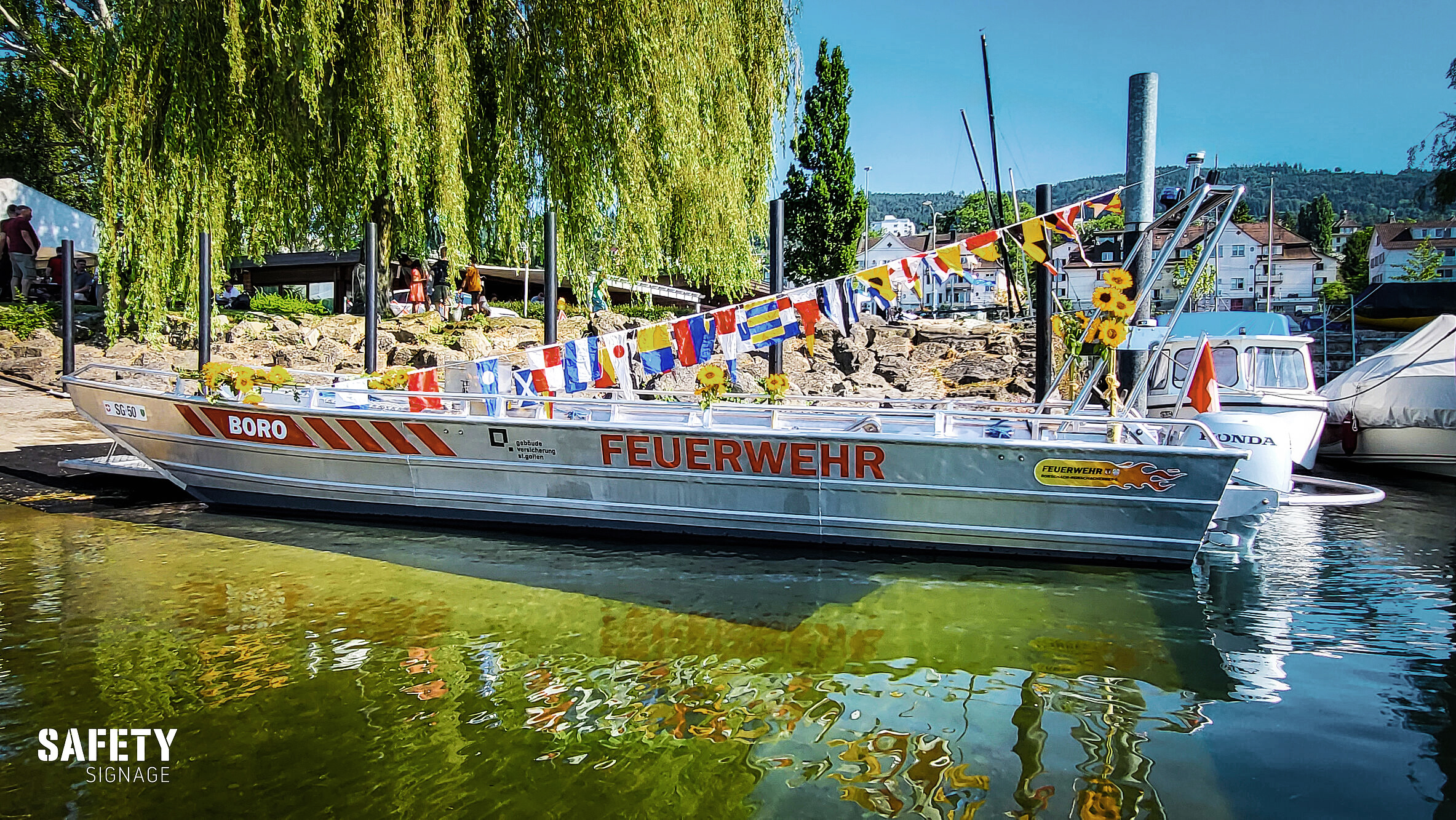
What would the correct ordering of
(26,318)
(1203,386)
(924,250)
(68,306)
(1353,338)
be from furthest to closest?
1. (924,250)
2. (1353,338)
3. (26,318)
4. (68,306)
5. (1203,386)

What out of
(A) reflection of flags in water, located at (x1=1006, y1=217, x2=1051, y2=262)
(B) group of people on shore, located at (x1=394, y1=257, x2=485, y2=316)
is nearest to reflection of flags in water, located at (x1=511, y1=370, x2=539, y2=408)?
(A) reflection of flags in water, located at (x1=1006, y1=217, x2=1051, y2=262)

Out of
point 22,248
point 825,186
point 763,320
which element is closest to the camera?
point 763,320

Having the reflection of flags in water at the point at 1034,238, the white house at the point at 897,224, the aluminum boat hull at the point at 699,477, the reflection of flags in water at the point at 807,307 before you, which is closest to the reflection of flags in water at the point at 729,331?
the reflection of flags in water at the point at 807,307

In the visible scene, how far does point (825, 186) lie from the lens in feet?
128

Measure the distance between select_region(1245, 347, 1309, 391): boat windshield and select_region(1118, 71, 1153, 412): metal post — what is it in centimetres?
A: 497

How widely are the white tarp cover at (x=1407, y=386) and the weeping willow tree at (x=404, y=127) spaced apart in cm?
1249

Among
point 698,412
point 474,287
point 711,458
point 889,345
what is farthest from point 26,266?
point 889,345

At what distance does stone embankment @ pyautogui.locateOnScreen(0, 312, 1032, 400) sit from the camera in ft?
57.3

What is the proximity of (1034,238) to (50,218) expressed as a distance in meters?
26.8

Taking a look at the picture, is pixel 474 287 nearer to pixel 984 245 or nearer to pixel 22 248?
pixel 22 248

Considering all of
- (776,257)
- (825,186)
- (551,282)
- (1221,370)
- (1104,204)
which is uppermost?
(825,186)

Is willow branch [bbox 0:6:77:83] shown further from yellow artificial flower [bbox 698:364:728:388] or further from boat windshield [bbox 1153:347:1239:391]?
boat windshield [bbox 1153:347:1239:391]

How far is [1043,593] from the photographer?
26.1 feet

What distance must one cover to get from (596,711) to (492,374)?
21.1ft
